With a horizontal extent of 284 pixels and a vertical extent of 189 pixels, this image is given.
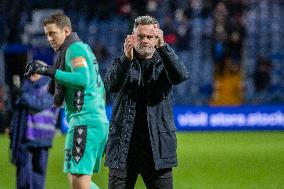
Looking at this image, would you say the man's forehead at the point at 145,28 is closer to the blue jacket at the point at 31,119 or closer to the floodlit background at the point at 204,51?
the blue jacket at the point at 31,119

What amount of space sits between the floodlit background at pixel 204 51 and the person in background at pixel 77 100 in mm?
9823

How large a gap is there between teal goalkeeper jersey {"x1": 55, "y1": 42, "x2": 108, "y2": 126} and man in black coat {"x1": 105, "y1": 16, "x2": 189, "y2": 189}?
0.30m

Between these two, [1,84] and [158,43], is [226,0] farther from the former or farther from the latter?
[158,43]

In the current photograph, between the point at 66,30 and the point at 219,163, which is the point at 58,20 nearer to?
the point at 66,30

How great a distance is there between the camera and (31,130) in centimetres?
771

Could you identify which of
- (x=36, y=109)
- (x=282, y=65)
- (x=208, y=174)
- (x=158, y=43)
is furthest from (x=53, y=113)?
(x=282, y=65)

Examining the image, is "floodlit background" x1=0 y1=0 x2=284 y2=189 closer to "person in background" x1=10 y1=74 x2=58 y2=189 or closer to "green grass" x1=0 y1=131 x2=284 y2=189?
"green grass" x1=0 y1=131 x2=284 y2=189

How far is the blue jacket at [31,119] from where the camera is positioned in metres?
7.62

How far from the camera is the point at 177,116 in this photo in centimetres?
1891

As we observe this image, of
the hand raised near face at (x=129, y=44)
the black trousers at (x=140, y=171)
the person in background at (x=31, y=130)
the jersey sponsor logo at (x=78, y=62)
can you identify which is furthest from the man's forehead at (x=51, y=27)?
the person in background at (x=31, y=130)

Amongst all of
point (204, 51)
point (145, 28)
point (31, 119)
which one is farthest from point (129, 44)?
→ point (204, 51)

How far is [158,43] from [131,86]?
16.0 inches

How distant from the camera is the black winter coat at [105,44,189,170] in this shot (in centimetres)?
550

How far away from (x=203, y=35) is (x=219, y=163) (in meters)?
9.48
